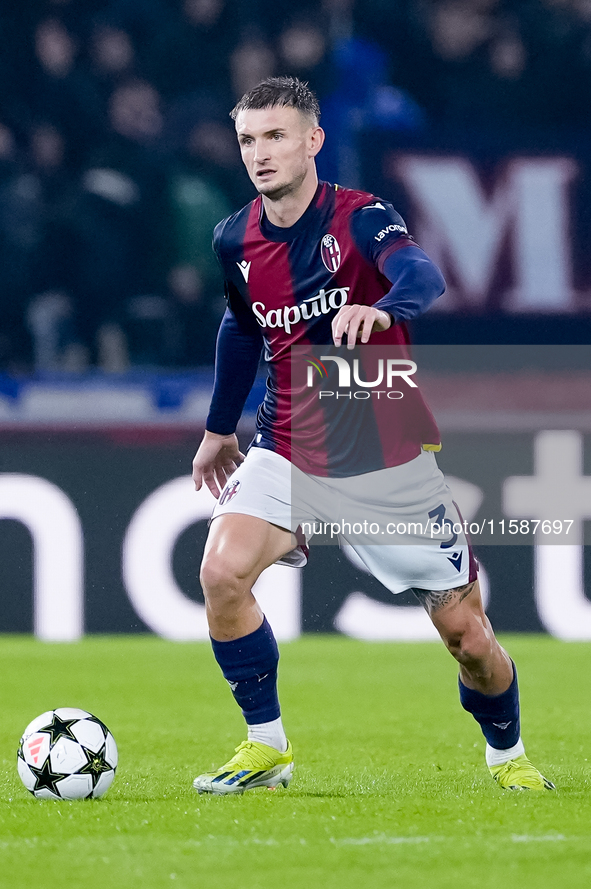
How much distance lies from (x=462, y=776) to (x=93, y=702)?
203cm

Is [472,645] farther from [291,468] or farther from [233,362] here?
[233,362]

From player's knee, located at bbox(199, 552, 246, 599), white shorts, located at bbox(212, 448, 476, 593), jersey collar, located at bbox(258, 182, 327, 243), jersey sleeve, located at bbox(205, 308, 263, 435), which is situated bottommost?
player's knee, located at bbox(199, 552, 246, 599)

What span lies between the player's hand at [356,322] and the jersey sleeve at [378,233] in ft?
1.22

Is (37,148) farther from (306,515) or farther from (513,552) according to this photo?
(306,515)

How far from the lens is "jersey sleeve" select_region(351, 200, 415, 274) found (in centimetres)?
345

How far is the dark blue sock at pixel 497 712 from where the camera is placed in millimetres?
3549

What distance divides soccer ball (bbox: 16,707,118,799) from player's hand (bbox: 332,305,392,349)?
3.89 feet

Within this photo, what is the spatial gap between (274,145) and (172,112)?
5.04 meters

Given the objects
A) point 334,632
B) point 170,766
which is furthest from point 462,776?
point 334,632

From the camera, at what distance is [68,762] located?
128 inches

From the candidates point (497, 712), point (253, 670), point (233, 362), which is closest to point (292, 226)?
point (233, 362)

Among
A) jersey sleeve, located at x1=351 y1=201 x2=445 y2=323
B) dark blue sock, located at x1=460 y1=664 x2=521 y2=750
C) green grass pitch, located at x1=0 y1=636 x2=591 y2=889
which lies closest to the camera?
green grass pitch, located at x1=0 y1=636 x2=591 y2=889

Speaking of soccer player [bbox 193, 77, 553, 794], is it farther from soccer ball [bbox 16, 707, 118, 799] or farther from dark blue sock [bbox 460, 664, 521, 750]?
soccer ball [bbox 16, 707, 118, 799]

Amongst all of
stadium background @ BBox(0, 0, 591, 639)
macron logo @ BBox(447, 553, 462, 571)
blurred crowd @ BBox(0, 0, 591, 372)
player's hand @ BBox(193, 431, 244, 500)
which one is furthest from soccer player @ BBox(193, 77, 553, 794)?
blurred crowd @ BBox(0, 0, 591, 372)
